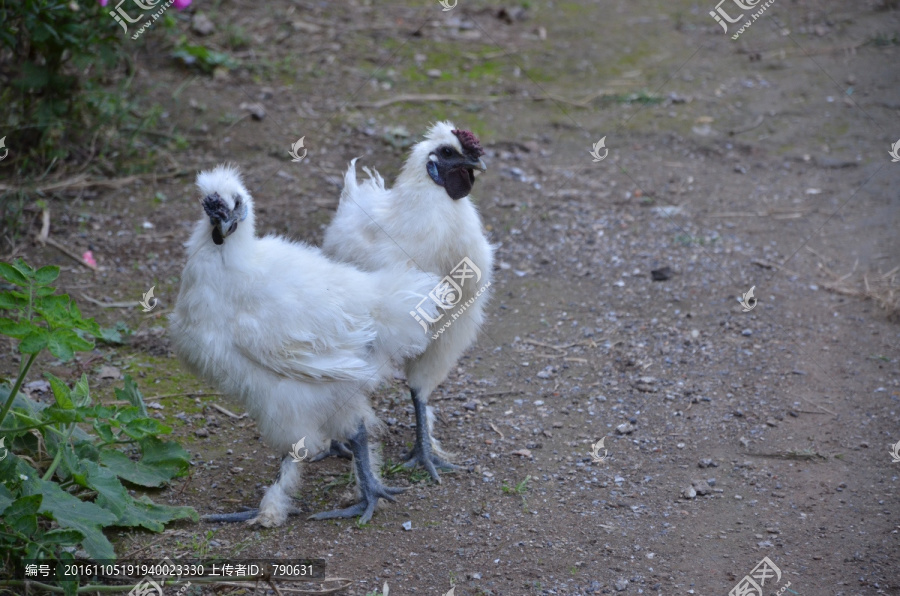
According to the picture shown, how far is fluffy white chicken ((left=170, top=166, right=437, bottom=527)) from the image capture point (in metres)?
3.84

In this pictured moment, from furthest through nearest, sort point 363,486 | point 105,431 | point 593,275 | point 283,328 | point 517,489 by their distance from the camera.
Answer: point 593,275, point 517,489, point 363,486, point 283,328, point 105,431

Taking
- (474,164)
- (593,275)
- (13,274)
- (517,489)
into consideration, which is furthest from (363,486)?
(593,275)

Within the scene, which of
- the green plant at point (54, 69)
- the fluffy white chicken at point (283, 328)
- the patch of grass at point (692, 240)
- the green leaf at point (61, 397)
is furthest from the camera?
the patch of grass at point (692, 240)

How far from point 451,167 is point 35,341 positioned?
218 cm

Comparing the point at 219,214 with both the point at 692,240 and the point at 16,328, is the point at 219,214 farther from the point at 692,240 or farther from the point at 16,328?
the point at 692,240

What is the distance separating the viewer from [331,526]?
409 centimetres

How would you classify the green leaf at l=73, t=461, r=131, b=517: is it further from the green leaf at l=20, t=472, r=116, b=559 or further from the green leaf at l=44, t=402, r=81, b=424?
the green leaf at l=44, t=402, r=81, b=424

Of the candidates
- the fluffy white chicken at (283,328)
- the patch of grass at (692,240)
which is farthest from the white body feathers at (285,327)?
the patch of grass at (692,240)

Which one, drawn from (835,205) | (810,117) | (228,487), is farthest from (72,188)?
(810,117)

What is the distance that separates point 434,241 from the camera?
14.1 feet

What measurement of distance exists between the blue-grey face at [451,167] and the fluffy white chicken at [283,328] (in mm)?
533

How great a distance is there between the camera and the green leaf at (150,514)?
11.9 ft

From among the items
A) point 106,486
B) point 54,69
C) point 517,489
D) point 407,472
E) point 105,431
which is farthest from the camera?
point 54,69

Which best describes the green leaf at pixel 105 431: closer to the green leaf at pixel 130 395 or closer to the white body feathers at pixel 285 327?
the green leaf at pixel 130 395
